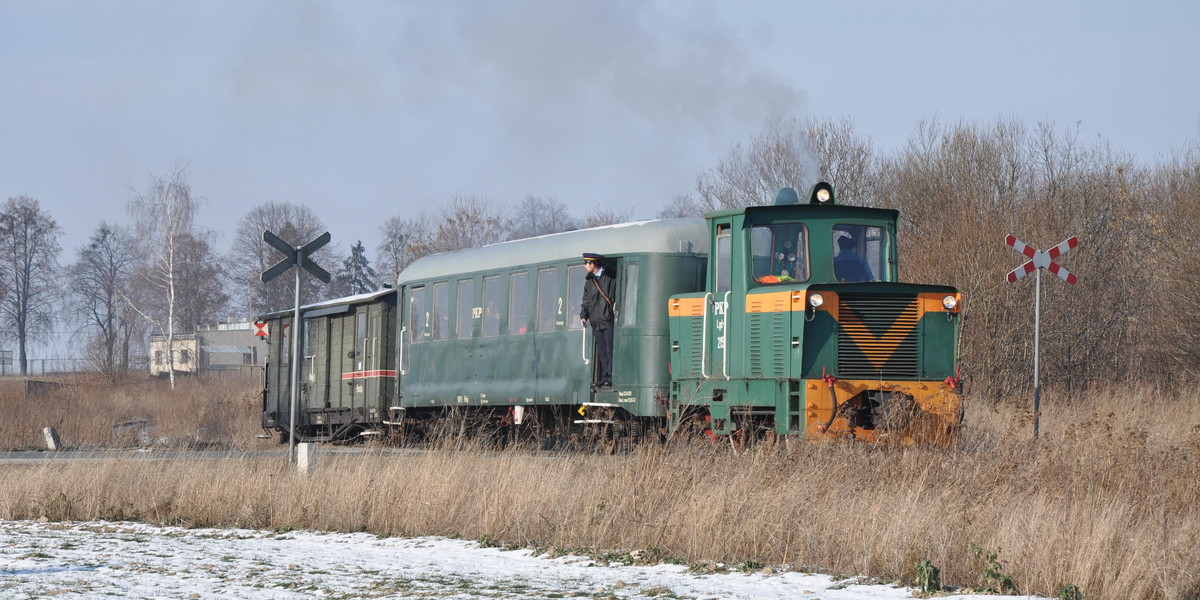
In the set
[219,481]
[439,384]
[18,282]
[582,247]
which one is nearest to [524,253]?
[582,247]

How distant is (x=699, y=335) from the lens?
14.6 m

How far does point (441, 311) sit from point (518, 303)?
242cm

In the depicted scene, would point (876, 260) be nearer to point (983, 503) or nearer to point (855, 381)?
point (855, 381)

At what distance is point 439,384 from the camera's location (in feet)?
65.1

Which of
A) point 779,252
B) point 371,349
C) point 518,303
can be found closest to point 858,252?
point 779,252

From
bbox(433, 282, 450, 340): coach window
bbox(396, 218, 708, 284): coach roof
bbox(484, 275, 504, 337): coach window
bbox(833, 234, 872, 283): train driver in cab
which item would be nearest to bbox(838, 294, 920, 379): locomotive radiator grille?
bbox(833, 234, 872, 283): train driver in cab

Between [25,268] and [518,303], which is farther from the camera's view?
[25,268]

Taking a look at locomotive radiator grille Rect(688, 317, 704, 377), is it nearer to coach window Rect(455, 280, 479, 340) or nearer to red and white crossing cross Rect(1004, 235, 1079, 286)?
red and white crossing cross Rect(1004, 235, 1079, 286)

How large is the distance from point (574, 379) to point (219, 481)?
18.3 feet

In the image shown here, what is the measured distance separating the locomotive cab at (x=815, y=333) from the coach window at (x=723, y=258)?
18 millimetres

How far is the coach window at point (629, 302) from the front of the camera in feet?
51.3

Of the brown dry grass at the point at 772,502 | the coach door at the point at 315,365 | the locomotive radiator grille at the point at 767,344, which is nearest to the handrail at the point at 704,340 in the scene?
the locomotive radiator grille at the point at 767,344

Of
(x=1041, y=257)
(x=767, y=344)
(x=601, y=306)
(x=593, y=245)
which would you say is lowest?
(x=767, y=344)

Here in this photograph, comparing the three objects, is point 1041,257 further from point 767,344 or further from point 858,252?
point 767,344
